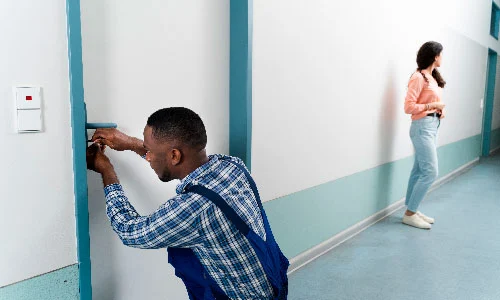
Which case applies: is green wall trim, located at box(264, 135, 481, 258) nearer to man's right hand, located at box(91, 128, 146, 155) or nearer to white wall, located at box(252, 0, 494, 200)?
white wall, located at box(252, 0, 494, 200)

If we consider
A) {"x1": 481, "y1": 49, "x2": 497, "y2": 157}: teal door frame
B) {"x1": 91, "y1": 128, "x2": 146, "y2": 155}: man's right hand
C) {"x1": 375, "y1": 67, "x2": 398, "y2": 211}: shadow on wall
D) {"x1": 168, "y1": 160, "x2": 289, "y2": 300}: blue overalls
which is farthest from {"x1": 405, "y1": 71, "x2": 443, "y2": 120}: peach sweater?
{"x1": 481, "y1": 49, "x2": 497, "y2": 157}: teal door frame

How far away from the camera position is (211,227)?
127 centimetres

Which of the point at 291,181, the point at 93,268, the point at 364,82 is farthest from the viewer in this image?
the point at 364,82

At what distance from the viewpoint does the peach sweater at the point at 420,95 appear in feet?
12.1

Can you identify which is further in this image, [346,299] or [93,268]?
[346,299]

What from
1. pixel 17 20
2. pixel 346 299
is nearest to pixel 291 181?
pixel 346 299

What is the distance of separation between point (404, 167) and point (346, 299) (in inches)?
92.4

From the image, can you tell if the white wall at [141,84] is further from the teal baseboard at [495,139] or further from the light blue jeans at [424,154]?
the teal baseboard at [495,139]

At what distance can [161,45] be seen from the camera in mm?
1811

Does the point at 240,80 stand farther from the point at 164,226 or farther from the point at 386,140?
the point at 386,140

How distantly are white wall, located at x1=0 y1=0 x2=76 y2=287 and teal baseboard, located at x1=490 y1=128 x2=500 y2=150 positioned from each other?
9190 mm

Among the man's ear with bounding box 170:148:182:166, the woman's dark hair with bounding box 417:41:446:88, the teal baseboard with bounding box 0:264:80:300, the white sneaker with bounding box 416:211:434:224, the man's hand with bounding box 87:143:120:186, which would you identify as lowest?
the white sneaker with bounding box 416:211:434:224

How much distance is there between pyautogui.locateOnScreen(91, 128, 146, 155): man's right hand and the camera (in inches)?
60.9

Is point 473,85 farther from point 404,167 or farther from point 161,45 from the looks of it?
point 161,45
